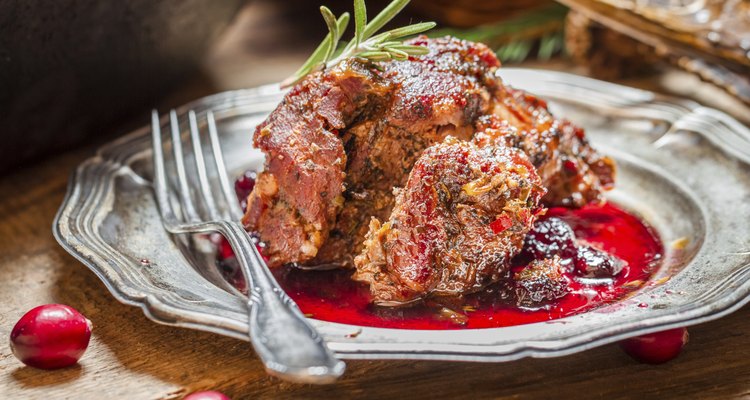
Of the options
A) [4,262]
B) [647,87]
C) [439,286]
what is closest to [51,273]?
[4,262]

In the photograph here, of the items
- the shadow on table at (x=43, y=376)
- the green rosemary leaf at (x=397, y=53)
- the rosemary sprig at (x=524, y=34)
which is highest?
the rosemary sprig at (x=524, y=34)

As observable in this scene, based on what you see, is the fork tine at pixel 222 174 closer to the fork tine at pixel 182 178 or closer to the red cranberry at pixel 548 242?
the fork tine at pixel 182 178

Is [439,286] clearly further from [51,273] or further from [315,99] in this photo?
[51,273]

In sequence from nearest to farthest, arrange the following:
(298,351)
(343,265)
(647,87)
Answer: (298,351), (343,265), (647,87)

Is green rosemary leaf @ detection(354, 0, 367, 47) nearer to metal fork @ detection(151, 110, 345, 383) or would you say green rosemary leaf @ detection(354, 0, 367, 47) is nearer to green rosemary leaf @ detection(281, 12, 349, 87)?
green rosemary leaf @ detection(281, 12, 349, 87)

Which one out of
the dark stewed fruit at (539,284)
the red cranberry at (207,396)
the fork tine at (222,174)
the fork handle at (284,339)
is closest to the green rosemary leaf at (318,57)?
the fork tine at (222,174)

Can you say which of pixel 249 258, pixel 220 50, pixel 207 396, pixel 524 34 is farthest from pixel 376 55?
pixel 220 50
